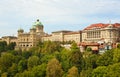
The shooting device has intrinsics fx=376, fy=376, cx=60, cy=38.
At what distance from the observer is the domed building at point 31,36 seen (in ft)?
384

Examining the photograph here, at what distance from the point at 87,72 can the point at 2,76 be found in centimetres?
1519

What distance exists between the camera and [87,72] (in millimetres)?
54031

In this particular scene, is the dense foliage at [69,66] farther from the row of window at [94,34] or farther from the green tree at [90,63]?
the row of window at [94,34]

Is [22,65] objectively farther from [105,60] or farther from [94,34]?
[94,34]

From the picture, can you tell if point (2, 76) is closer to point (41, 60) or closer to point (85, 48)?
point (41, 60)

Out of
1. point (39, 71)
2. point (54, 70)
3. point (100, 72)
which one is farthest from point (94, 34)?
point (100, 72)

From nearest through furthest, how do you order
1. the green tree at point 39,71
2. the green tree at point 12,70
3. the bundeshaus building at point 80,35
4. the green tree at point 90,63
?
the green tree at point 39,71 < the green tree at point 90,63 < the green tree at point 12,70 < the bundeshaus building at point 80,35

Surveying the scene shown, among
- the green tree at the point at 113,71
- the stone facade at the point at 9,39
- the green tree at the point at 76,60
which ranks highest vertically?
the stone facade at the point at 9,39

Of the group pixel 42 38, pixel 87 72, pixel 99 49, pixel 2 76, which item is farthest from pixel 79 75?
pixel 42 38

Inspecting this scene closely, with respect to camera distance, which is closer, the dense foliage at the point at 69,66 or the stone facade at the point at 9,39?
the dense foliage at the point at 69,66

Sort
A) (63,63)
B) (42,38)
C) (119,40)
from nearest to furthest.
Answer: (63,63) < (119,40) < (42,38)

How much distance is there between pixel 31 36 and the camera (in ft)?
387

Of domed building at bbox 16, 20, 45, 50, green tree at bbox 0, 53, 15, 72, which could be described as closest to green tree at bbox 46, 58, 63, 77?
green tree at bbox 0, 53, 15, 72

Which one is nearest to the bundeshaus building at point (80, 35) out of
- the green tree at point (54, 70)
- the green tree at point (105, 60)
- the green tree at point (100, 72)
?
the green tree at point (105, 60)
